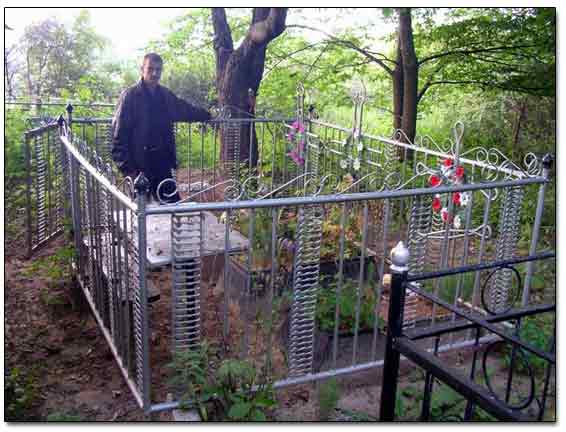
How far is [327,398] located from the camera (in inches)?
121

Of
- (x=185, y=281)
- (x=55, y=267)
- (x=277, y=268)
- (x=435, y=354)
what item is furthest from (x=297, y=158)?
(x=435, y=354)

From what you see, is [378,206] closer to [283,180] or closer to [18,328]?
[283,180]

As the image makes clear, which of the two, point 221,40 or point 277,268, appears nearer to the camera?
point 277,268

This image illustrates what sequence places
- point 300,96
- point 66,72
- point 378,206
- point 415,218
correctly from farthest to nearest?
point 66,72, point 300,96, point 378,206, point 415,218

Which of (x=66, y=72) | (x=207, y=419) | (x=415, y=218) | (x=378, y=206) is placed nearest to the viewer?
(x=207, y=419)

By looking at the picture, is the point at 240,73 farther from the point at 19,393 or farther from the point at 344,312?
the point at 19,393

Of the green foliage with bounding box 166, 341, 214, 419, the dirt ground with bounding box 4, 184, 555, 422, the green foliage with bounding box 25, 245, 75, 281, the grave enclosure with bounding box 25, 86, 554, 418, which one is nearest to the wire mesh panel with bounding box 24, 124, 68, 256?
the grave enclosure with bounding box 25, 86, 554, 418

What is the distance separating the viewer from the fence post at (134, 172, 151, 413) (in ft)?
8.34

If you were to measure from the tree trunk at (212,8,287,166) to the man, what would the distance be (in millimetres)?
2308

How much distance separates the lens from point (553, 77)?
6.92 metres

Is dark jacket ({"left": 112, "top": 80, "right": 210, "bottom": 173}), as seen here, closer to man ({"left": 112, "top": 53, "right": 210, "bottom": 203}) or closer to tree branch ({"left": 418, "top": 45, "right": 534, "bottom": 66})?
man ({"left": 112, "top": 53, "right": 210, "bottom": 203})

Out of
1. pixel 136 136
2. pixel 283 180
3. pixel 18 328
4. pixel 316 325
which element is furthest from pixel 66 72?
pixel 316 325

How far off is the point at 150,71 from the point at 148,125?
1.59 ft

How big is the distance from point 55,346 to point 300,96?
4.16 meters
